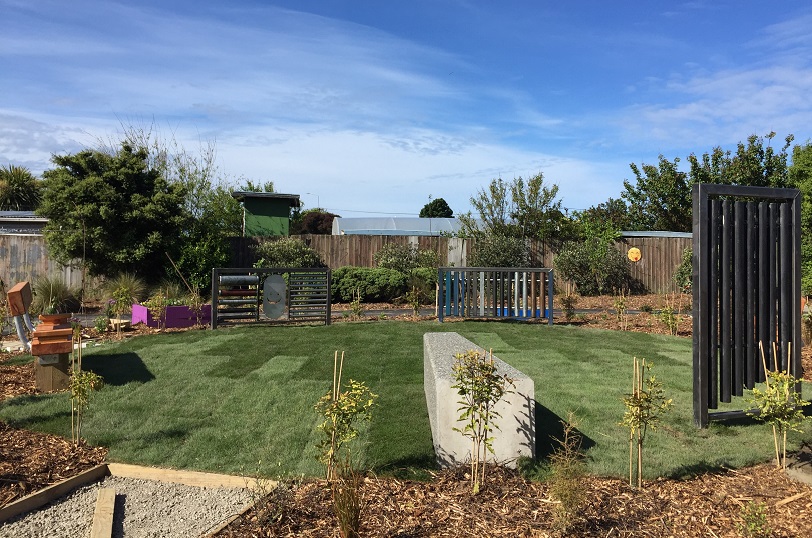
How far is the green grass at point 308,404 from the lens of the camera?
5.02m

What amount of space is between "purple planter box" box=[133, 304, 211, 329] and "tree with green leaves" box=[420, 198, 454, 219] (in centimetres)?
4557

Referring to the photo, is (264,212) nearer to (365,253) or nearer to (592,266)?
(365,253)

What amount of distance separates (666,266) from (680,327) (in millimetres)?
11019

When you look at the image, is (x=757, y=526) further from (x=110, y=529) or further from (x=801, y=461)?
(x=110, y=529)

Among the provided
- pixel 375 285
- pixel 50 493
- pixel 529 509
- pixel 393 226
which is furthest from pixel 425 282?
pixel 393 226

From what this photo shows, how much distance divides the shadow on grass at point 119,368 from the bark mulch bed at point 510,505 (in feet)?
8.76

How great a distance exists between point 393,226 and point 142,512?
3320cm

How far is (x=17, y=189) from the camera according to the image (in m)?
31.2

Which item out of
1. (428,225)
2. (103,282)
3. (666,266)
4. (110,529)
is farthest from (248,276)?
(428,225)

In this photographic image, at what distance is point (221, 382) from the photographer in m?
7.48

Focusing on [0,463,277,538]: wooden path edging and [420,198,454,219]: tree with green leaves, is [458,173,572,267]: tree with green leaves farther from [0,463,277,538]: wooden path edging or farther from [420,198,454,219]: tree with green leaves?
[420,198,454,219]: tree with green leaves

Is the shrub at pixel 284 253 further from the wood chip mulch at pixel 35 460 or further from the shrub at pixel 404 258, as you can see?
the wood chip mulch at pixel 35 460

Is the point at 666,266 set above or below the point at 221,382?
above

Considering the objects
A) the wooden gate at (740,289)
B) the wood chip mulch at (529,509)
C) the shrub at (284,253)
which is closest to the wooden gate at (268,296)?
the shrub at (284,253)
